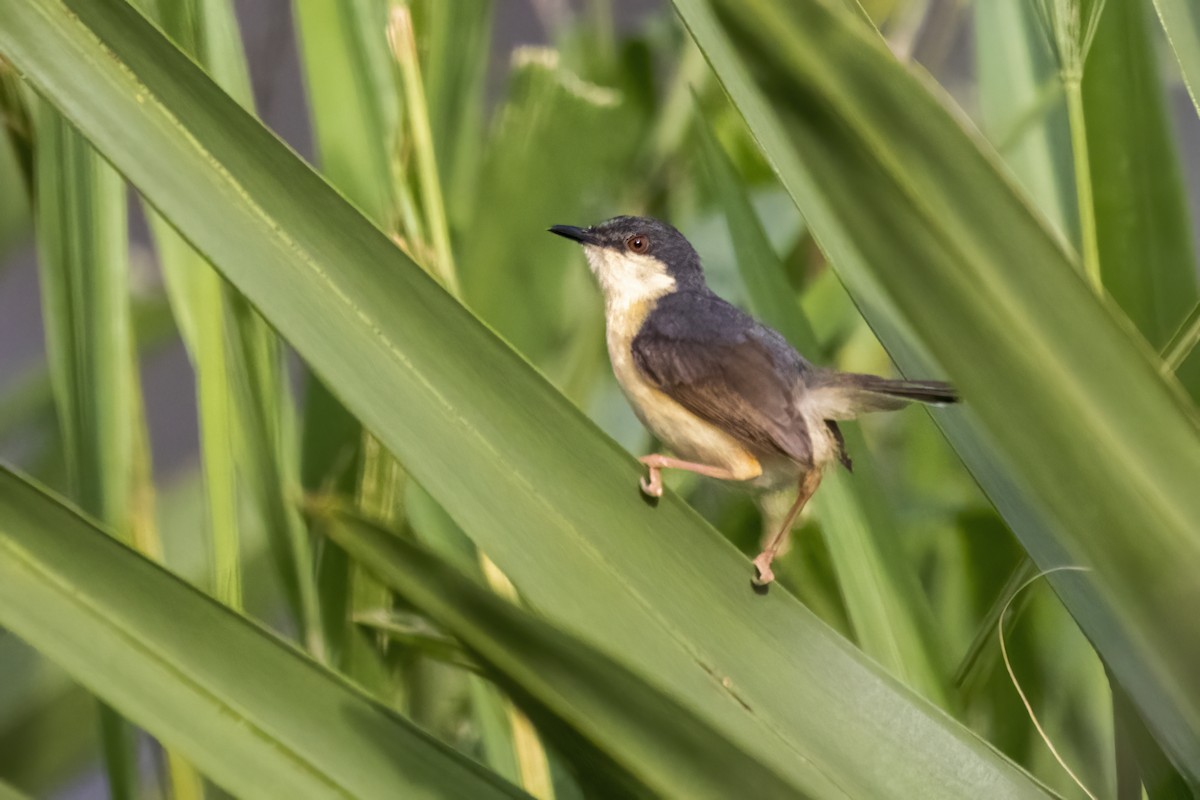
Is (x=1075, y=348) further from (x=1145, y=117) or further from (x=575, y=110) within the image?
(x=575, y=110)

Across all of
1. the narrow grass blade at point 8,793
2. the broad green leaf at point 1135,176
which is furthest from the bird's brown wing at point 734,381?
the narrow grass blade at point 8,793

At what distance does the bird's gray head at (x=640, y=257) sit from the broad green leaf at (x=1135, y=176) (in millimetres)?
440

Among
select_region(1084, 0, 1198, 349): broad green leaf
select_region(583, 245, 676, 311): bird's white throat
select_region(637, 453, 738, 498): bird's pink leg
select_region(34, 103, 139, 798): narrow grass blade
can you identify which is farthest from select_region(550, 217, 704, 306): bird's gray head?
select_region(34, 103, 139, 798): narrow grass blade

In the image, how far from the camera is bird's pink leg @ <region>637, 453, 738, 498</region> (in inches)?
24.4

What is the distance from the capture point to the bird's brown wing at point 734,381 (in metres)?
0.93

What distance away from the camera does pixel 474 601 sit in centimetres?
56

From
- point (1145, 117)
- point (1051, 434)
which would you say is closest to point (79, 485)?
point (1051, 434)

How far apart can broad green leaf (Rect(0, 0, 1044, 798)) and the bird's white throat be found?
0.67 meters

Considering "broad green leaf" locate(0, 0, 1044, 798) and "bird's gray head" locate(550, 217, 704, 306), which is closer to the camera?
"broad green leaf" locate(0, 0, 1044, 798)

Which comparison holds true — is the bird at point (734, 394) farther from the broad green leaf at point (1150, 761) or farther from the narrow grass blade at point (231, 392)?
the narrow grass blade at point (231, 392)

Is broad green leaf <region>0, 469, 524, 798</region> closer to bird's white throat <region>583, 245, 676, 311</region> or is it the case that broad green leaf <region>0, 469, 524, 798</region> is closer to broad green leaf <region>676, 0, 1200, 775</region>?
broad green leaf <region>676, 0, 1200, 775</region>

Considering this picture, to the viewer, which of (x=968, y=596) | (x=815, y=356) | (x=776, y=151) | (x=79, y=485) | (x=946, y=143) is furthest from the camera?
(x=968, y=596)


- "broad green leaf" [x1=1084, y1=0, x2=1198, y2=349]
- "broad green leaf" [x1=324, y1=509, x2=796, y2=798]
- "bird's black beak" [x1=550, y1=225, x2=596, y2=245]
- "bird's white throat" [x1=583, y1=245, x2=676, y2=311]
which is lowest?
"bird's white throat" [x1=583, y1=245, x2=676, y2=311]

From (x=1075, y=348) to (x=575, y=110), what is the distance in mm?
898
